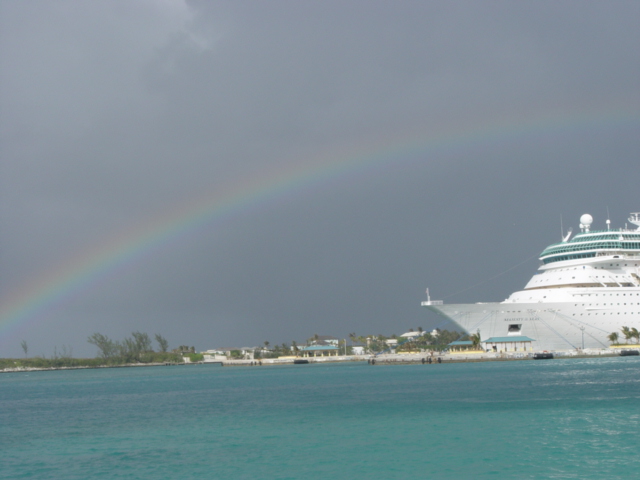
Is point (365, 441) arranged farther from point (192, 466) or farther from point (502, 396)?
point (502, 396)

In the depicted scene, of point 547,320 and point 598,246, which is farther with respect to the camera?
point 598,246

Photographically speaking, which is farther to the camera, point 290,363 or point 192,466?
point 290,363

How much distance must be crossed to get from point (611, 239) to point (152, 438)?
62.4m

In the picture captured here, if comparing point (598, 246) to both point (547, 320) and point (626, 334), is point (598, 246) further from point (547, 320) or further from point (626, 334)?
point (547, 320)

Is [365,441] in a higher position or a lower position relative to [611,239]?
lower

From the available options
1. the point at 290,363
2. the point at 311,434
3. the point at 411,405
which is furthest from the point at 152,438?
the point at 290,363

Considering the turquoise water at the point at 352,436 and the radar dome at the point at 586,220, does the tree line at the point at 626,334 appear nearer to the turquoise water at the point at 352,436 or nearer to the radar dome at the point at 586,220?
the radar dome at the point at 586,220

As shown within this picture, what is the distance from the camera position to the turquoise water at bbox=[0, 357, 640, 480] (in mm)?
23594

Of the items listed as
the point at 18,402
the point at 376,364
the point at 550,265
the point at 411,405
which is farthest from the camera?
the point at 376,364

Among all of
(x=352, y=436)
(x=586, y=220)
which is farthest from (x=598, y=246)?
(x=352, y=436)

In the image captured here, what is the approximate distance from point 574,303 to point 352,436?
4966cm

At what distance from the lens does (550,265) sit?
272 ft

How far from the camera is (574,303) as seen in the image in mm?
73250

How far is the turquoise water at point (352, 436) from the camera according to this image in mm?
23594
